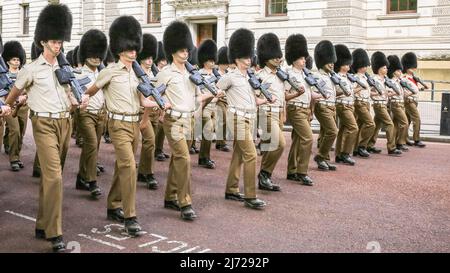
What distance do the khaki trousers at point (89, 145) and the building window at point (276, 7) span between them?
16.5m

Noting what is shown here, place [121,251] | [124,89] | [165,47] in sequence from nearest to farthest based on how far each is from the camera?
1. [121,251]
2. [124,89]
3. [165,47]

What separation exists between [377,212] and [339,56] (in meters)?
4.65

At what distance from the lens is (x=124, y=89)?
19.6ft

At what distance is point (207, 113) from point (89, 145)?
346 centimetres

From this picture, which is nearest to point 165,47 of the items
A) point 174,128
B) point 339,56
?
point 174,128

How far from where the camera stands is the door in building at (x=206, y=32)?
2556 cm

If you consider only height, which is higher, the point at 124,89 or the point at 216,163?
the point at 124,89

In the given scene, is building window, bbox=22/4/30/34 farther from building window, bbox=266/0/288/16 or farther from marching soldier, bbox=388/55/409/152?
marching soldier, bbox=388/55/409/152

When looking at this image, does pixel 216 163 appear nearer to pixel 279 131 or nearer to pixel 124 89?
pixel 279 131

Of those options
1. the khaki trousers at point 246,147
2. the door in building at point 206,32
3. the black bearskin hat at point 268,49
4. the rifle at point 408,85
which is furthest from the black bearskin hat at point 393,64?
the door in building at point 206,32

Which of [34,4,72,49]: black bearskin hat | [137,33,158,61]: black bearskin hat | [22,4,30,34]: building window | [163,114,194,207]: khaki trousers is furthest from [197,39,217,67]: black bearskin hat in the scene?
[22,4,30,34]: building window

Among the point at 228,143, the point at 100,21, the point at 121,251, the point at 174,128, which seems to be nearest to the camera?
the point at 121,251

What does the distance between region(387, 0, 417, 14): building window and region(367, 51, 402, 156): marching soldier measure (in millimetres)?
9682

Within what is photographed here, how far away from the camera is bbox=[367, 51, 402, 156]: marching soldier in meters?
11.4
